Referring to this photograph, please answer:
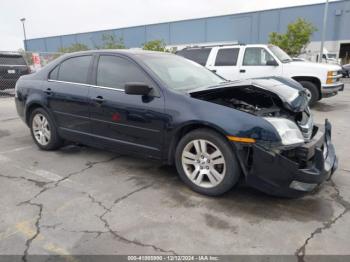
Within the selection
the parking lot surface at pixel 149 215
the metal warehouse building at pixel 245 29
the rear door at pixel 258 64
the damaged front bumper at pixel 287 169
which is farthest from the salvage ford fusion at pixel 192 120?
the metal warehouse building at pixel 245 29

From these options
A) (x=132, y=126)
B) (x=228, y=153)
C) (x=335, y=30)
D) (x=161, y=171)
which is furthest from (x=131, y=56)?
(x=335, y=30)

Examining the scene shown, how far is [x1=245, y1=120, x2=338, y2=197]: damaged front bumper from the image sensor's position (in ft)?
9.17

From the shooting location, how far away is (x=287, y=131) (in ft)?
9.53

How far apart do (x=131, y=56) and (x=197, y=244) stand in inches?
97.6

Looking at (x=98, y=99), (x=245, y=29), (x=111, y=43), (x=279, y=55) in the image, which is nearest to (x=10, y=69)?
(x=98, y=99)

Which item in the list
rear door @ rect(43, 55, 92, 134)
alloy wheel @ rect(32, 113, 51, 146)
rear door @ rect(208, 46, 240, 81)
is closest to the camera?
rear door @ rect(43, 55, 92, 134)

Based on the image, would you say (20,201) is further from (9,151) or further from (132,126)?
(9,151)

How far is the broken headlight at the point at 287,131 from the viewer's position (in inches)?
112

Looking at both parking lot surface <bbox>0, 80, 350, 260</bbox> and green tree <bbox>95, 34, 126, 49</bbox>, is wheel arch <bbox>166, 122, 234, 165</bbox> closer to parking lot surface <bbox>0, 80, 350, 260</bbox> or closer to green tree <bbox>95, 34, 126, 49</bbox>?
parking lot surface <bbox>0, 80, 350, 260</bbox>

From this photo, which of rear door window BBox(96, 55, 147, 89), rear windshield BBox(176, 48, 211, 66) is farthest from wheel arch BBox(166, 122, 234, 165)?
rear windshield BBox(176, 48, 211, 66)

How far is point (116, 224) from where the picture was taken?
2.78 meters

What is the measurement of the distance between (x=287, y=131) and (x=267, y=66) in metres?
6.25

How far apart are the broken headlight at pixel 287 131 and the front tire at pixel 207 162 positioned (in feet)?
1.62

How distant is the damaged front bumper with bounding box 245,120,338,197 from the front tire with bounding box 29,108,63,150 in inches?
126
